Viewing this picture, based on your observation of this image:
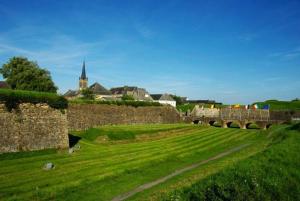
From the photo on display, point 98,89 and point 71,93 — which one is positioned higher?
point 98,89

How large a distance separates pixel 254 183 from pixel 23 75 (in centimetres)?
4625

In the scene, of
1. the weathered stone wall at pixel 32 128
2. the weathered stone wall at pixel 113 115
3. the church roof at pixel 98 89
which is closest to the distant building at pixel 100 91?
the church roof at pixel 98 89

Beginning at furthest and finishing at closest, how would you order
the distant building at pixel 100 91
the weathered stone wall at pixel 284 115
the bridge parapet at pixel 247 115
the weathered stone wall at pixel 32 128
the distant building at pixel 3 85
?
the distant building at pixel 100 91 < the bridge parapet at pixel 247 115 < the weathered stone wall at pixel 284 115 < the distant building at pixel 3 85 < the weathered stone wall at pixel 32 128

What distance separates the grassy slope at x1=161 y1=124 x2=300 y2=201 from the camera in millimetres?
10148

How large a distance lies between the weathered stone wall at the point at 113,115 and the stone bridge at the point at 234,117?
7.42 meters

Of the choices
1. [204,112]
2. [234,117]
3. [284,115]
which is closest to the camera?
[284,115]

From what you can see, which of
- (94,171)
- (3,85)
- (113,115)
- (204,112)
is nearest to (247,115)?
(204,112)

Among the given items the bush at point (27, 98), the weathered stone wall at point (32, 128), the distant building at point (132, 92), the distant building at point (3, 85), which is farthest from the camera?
the distant building at point (132, 92)

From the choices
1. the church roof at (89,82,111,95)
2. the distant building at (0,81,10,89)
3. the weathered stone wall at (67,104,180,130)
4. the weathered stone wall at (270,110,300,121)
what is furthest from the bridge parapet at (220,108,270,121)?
the distant building at (0,81,10,89)

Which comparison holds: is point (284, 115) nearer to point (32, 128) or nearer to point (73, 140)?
point (73, 140)

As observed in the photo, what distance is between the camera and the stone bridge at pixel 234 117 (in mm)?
62650

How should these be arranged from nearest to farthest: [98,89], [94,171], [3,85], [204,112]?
[94,171]
[3,85]
[204,112]
[98,89]

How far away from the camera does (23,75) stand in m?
50.9

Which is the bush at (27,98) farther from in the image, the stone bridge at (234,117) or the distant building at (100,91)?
the distant building at (100,91)
